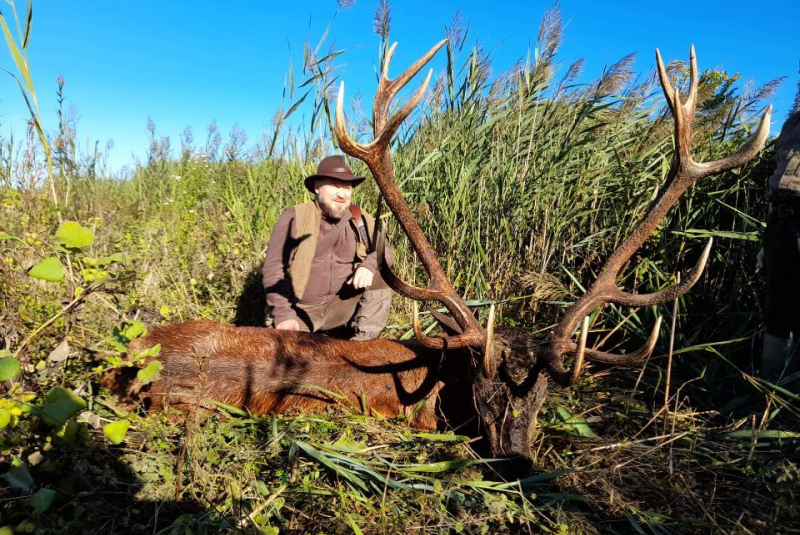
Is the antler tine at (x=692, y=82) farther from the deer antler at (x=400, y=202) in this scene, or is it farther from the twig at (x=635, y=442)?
the twig at (x=635, y=442)

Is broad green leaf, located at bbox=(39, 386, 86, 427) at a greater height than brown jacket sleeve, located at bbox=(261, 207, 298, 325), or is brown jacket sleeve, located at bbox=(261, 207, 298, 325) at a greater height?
brown jacket sleeve, located at bbox=(261, 207, 298, 325)

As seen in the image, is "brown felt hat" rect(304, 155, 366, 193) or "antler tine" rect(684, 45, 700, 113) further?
"brown felt hat" rect(304, 155, 366, 193)

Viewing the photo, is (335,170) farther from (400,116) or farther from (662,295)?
(662,295)

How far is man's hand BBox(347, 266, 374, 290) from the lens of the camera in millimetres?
3592

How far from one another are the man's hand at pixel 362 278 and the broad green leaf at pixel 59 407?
2.19 meters

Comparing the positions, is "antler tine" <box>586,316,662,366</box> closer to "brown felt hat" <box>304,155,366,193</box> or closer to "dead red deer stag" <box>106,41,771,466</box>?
"dead red deer stag" <box>106,41,771,466</box>

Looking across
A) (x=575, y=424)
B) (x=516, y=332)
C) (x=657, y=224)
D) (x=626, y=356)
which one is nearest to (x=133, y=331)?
(x=516, y=332)

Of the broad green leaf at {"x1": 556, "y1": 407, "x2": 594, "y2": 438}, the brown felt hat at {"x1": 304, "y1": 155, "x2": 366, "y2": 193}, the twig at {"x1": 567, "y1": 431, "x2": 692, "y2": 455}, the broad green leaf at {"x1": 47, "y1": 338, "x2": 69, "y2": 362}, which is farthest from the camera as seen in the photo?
the brown felt hat at {"x1": 304, "y1": 155, "x2": 366, "y2": 193}

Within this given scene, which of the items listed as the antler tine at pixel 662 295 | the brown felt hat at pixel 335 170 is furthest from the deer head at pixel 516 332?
the brown felt hat at pixel 335 170

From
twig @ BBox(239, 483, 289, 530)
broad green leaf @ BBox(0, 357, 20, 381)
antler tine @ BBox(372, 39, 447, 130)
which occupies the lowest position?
twig @ BBox(239, 483, 289, 530)

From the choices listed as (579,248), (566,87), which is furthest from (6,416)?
(566,87)

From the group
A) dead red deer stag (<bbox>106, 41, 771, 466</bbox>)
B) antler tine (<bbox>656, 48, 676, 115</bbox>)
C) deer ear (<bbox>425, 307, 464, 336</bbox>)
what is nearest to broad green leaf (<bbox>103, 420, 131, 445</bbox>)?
dead red deer stag (<bbox>106, 41, 771, 466</bbox>)

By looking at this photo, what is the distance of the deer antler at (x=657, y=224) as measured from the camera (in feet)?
6.77

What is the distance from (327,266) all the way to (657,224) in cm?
250
